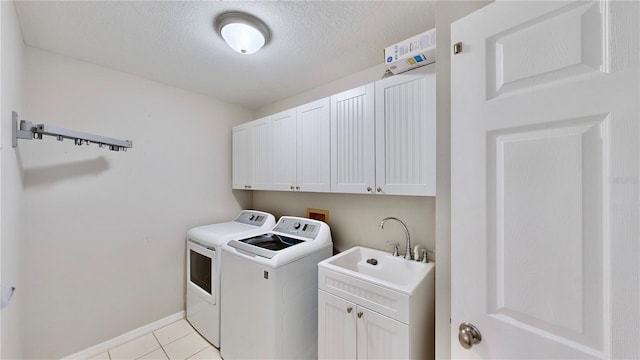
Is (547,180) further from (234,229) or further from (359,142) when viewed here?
(234,229)

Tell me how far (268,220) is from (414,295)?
5.27ft

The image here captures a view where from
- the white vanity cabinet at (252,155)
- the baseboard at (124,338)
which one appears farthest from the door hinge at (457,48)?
the baseboard at (124,338)

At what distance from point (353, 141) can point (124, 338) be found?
2606 mm

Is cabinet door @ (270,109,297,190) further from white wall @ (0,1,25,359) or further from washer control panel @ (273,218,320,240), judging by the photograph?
white wall @ (0,1,25,359)

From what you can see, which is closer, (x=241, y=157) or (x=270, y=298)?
(x=270, y=298)

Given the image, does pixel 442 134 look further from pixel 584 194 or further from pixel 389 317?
pixel 389 317

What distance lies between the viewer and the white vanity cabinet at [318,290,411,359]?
1.21 m

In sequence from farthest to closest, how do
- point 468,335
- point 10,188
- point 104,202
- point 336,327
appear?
point 104,202
point 336,327
point 10,188
point 468,335

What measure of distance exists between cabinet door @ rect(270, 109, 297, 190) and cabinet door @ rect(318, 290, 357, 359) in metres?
1.02

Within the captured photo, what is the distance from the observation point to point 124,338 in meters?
2.01

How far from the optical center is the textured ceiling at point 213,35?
1.31 m

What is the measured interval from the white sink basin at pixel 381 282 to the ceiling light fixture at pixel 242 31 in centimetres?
154

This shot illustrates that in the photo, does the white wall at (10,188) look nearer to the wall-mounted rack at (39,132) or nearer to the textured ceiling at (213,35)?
the wall-mounted rack at (39,132)

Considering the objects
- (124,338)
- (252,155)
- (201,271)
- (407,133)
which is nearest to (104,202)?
(201,271)
